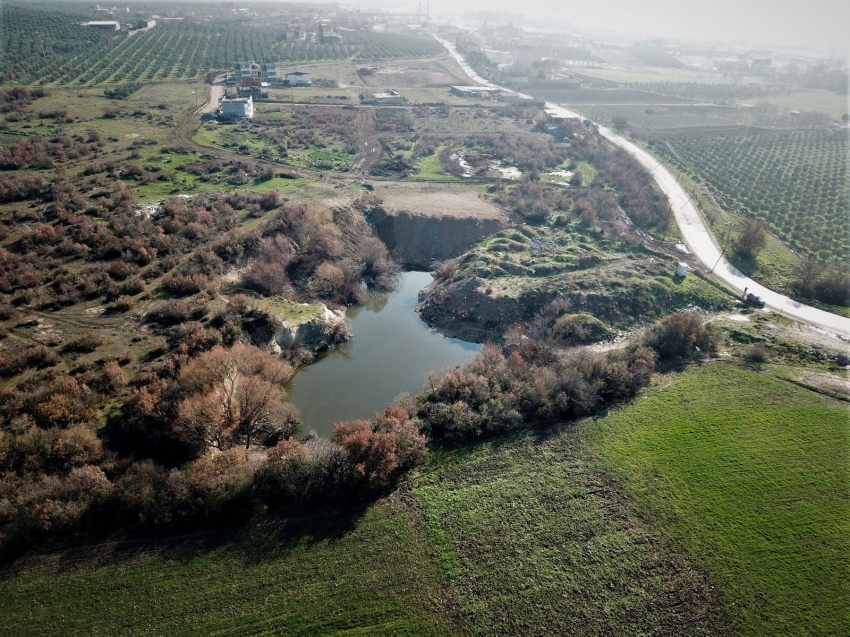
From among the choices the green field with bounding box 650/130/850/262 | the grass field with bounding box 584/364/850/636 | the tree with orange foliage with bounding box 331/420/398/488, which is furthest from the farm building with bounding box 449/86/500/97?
the tree with orange foliage with bounding box 331/420/398/488

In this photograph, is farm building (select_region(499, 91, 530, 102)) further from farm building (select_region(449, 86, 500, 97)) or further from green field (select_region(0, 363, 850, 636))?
green field (select_region(0, 363, 850, 636))

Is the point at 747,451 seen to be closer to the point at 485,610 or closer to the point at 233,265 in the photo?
the point at 485,610

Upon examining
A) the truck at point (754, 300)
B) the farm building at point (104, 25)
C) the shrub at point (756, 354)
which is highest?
the farm building at point (104, 25)

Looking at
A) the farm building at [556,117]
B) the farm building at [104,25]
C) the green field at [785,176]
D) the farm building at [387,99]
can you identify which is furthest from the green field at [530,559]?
the farm building at [104,25]

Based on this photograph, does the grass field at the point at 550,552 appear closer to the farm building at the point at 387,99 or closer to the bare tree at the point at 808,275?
the bare tree at the point at 808,275

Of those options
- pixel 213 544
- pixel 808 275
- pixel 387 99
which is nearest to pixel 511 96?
pixel 387 99

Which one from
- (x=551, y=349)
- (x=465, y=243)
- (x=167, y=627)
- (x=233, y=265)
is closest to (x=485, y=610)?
(x=167, y=627)
